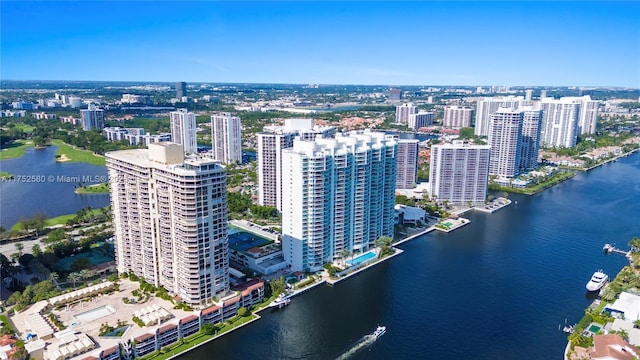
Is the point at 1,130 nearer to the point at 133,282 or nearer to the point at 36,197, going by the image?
the point at 36,197

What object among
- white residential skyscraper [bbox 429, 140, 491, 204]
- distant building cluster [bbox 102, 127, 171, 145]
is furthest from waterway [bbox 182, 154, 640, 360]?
distant building cluster [bbox 102, 127, 171, 145]

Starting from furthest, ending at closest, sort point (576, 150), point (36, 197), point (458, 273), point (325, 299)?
point (576, 150)
point (36, 197)
point (458, 273)
point (325, 299)

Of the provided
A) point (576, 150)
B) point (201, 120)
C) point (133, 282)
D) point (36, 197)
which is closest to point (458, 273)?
point (133, 282)

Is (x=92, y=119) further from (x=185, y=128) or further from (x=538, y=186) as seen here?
(x=538, y=186)

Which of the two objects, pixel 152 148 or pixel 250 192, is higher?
pixel 152 148

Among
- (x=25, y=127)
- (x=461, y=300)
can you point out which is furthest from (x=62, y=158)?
(x=461, y=300)

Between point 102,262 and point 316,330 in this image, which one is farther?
point 102,262

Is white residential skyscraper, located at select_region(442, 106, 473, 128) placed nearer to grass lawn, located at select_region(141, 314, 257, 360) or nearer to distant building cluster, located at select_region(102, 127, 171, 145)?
distant building cluster, located at select_region(102, 127, 171, 145)

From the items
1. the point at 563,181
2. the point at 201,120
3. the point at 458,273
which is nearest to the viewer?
the point at 458,273
